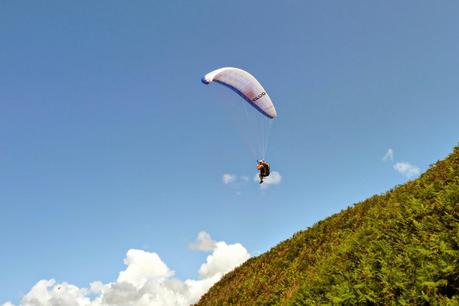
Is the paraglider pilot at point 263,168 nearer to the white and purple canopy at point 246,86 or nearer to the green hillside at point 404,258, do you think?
the white and purple canopy at point 246,86

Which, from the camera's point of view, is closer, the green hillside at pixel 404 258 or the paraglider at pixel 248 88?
the green hillside at pixel 404 258

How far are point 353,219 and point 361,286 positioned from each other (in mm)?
11480

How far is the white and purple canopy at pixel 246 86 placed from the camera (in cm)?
3017

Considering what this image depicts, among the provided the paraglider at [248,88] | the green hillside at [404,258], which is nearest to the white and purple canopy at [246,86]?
the paraglider at [248,88]

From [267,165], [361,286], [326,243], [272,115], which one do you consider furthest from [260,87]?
[361,286]

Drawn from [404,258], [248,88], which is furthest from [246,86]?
[404,258]

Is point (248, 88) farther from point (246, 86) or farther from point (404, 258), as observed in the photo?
point (404, 258)

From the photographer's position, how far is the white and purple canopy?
30.2 m

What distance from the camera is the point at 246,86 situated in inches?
1230

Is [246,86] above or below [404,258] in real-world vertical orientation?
above

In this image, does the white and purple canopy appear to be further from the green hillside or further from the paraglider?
the green hillside

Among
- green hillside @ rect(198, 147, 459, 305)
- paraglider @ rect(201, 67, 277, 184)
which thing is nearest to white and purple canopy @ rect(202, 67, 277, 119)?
paraglider @ rect(201, 67, 277, 184)

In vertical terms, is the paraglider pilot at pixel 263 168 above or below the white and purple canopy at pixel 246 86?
below

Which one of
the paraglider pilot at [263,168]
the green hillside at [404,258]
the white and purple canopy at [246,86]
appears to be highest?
the white and purple canopy at [246,86]
